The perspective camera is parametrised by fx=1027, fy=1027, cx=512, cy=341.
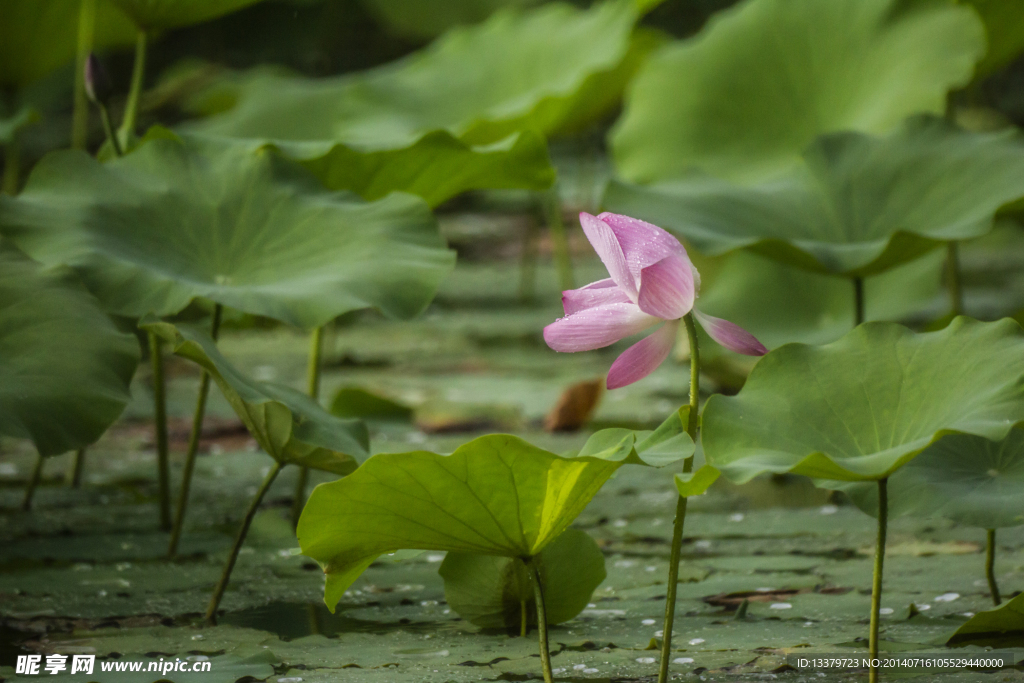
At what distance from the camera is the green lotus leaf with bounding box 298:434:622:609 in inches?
30.8

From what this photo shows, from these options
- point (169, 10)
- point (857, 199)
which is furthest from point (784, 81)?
point (169, 10)

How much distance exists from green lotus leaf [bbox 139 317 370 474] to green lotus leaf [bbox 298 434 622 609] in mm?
175

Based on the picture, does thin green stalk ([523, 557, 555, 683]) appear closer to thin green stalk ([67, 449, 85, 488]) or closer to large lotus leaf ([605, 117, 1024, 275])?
large lotus leaf ([605, 117, 1024, 275])

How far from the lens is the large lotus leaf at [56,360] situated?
0.97 m

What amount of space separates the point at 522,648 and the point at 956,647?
387 mm

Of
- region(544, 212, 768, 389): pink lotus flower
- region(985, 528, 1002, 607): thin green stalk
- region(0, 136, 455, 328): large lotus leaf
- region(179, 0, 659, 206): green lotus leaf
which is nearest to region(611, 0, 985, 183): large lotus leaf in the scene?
region(179, 0, 659, 206): green lotus leaf

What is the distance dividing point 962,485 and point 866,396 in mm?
126

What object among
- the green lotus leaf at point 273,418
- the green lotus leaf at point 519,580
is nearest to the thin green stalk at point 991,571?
the green lotus leaf at point 519,580

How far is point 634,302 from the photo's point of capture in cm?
78

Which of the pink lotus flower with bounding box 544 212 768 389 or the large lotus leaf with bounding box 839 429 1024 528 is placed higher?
the pink lotus flower with bounding box 544 212 768 389

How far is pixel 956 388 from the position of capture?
0.85 meters

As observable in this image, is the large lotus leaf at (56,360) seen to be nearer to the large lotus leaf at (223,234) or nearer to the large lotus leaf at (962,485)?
the large lotus leaf at (223,234)

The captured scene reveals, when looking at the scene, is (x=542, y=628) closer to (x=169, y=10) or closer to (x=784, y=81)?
(x=169, y=10)

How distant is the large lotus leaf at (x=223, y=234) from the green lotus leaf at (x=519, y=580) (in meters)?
0.31
